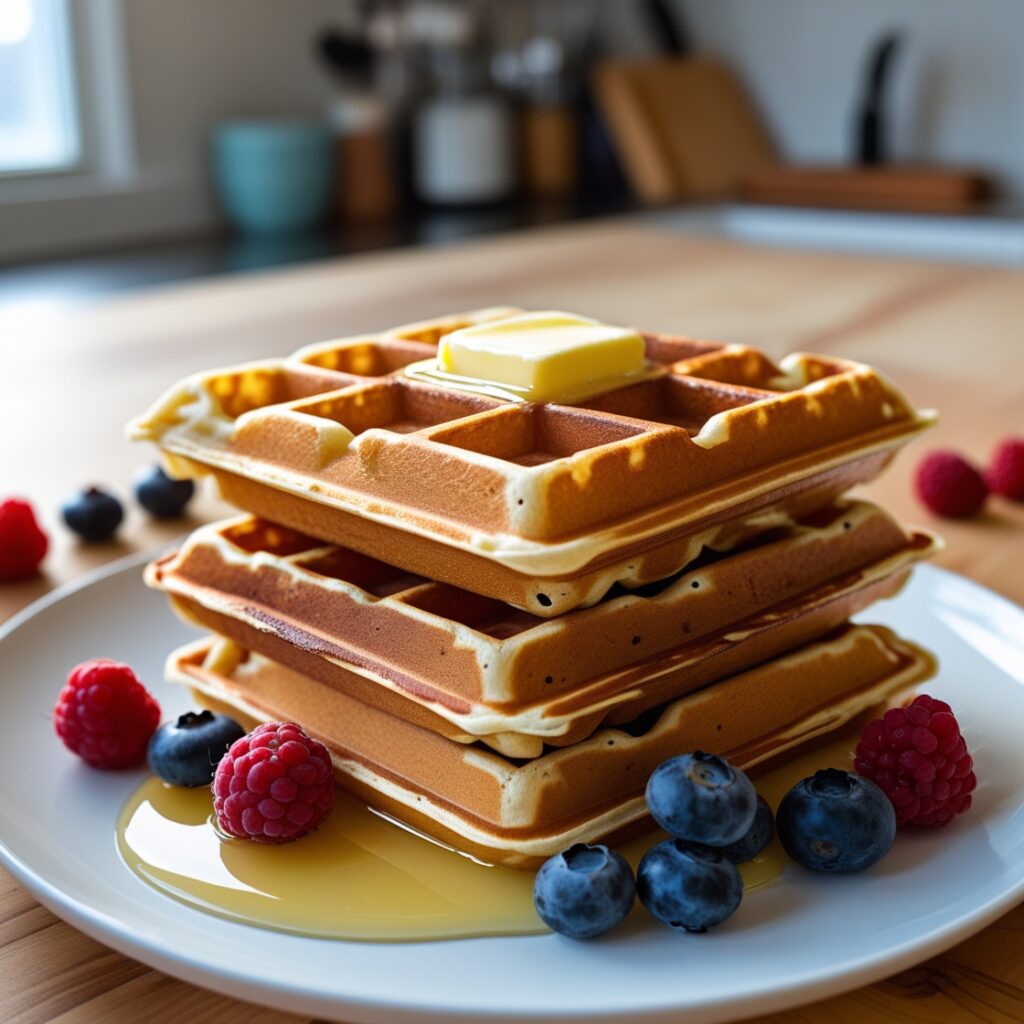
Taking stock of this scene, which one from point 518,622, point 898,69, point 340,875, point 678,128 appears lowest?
point 340,875

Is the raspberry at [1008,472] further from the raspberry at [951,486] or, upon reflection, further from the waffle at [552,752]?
the waffle at [552,752]

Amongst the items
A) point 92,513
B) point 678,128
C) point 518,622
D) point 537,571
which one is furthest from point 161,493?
point 678,128

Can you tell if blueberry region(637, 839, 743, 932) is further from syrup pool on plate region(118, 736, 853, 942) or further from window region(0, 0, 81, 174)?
window region(0, 0, 81, 174)

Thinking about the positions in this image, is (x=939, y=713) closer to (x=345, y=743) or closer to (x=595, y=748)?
(x=595, y=748)

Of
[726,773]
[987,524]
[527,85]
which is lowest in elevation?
[987,524]

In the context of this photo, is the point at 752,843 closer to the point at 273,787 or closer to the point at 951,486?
the point at 273,787

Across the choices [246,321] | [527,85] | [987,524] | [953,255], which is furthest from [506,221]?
[987,524]
